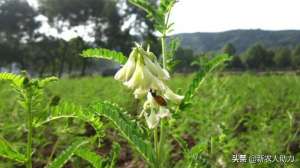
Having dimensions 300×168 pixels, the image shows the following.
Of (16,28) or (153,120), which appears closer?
(153,120)

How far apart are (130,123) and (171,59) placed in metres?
0.32

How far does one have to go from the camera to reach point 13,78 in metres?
1.65

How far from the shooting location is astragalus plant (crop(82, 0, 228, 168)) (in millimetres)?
1631

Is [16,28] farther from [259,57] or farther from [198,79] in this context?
[198,79]

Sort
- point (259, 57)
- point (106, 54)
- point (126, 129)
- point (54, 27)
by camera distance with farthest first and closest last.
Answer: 1. point (259, 57)
2. point (54, 27)
3. point (106, 54)
4. point (126, 129)

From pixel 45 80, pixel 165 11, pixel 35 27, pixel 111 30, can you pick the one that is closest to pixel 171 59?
pixel 165 11

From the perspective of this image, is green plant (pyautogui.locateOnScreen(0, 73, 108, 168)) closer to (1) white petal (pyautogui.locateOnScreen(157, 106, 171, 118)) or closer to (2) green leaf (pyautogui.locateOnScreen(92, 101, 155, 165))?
(2) green leaf (pyautogui.locateOnScreen(92, 101, 155, 165))

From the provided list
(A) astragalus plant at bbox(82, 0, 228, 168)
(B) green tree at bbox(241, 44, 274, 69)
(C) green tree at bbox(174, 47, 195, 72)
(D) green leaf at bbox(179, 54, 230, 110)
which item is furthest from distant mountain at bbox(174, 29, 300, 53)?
(A) astragalus plant at bbox(82, 0, 228, 168)

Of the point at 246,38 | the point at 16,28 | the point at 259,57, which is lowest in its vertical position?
the point at 246,38

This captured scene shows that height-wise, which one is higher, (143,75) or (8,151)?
(143,75)

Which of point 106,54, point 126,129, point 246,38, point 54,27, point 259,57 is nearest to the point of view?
point 126,129

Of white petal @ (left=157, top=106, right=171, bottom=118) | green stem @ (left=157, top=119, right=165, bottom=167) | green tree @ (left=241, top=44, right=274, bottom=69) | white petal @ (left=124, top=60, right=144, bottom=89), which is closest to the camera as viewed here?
white petal @ (left=124, top=60, right=144, bottom=89)

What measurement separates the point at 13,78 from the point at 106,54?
0.44m

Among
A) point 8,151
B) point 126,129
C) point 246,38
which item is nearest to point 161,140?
point 126,129
